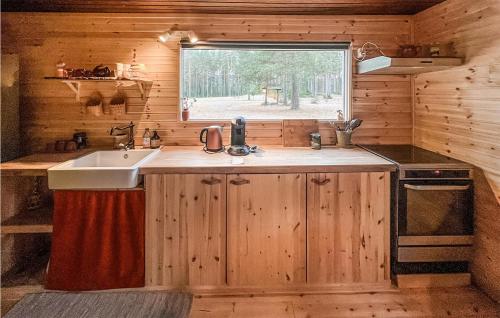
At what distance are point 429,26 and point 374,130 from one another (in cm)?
95

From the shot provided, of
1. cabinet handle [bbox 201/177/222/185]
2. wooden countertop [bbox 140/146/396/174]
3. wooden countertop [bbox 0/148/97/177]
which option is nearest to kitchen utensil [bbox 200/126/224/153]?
wooden countertop [bbox 140/146/396/174]

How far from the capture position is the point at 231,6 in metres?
3.13

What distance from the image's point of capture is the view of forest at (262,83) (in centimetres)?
349

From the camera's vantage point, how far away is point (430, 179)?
2650 mm

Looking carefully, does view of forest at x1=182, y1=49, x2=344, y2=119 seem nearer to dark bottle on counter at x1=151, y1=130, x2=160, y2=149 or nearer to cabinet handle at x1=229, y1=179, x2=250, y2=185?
dark bottle on counter at x1=151, y1=130, x2=160, y2=149

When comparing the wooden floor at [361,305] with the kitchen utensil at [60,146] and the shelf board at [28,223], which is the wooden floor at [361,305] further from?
the kitchen utensil at [60,146]

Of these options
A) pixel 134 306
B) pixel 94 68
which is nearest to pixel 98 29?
→ pixel 94 68

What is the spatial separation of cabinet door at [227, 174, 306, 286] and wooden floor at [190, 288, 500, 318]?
0.50 feet

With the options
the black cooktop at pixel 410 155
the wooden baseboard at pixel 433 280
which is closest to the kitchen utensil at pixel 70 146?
the black cooktop at pixel 410 155

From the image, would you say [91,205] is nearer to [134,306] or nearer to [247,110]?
[134,306]

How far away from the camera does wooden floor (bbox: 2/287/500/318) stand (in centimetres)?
250

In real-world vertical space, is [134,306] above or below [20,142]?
below

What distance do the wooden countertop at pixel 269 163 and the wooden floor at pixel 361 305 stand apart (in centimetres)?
88

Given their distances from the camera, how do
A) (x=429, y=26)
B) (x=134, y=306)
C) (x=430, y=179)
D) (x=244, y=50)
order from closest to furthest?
(x=134, y=306) < (x=430, y=179) < (x=429, y=26) < (x=244, y=50)
